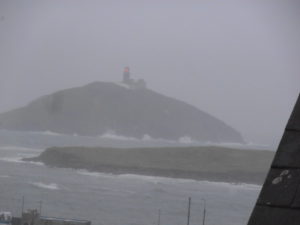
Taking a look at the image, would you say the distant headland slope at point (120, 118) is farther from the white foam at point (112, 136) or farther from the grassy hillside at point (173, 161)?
the grassy hillside at point (173, 161)

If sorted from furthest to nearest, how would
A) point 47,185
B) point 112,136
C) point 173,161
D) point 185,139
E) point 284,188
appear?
point 185,139
point 112,136
point 173,161
point 47,185
point 284,188

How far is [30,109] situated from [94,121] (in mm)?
16410

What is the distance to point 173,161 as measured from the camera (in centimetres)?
6912

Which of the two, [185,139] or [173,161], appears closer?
[173,161]

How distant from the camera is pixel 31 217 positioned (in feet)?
66.8

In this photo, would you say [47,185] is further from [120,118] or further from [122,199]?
[120,118]

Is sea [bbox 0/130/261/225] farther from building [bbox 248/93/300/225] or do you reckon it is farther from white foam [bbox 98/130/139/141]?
white foam [bbox 98/130/139/141]

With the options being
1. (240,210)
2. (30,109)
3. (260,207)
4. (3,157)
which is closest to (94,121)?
(30,109)

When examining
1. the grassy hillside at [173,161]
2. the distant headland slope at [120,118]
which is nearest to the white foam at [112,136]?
the distant headland slope at [120,118]

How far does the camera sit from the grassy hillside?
62.2 meters

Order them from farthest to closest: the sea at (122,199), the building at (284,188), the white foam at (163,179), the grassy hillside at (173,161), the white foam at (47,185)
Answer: the grassy hillside at (173,161), the white foam at (163,179), the white foam at (47,185), the sea at (122,199), the building at (284,188)

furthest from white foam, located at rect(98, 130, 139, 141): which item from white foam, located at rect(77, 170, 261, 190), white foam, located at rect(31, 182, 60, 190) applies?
white foam, located at rect(31, 182, 60, 190)

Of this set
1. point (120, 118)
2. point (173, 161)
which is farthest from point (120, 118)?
point (173, 161)

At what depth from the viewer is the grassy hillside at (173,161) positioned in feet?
204
